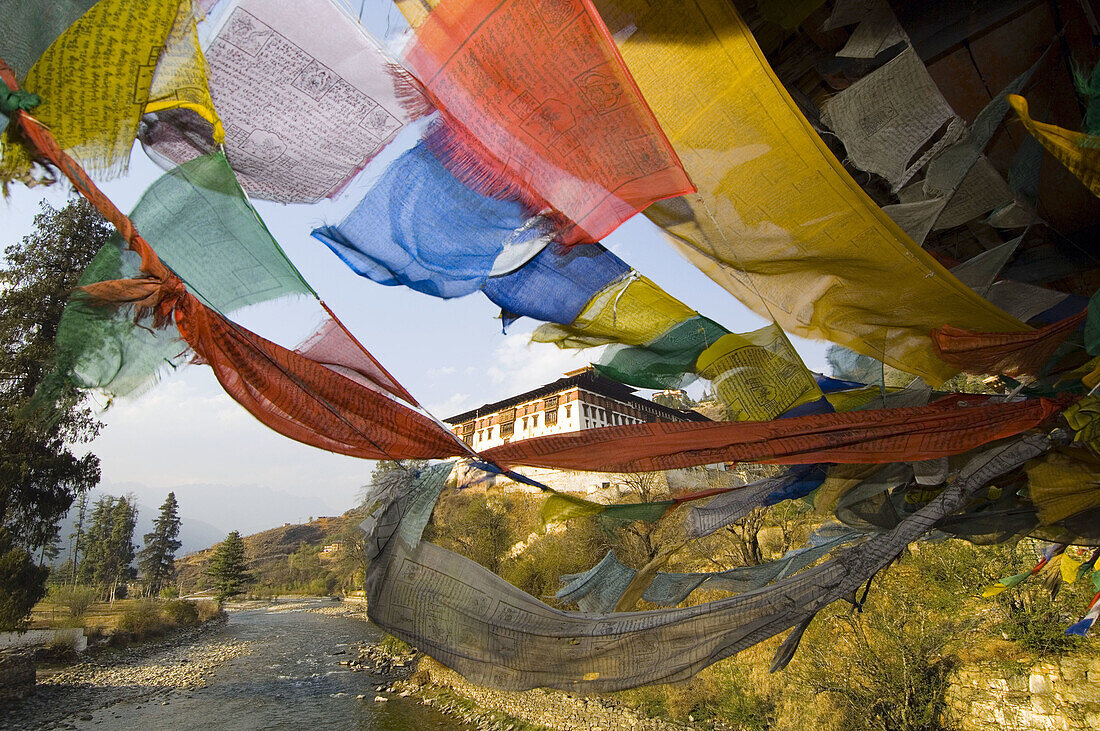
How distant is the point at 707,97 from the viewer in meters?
1.54

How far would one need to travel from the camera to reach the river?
43.3ft

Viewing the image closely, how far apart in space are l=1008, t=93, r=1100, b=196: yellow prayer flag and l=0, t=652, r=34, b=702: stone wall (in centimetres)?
2005

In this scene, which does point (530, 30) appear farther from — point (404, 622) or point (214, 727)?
point (214, 727)

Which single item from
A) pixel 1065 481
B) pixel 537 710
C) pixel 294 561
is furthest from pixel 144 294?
pixel 294 561

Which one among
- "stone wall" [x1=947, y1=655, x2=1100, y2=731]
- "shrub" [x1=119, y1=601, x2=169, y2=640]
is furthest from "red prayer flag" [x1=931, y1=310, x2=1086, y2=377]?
"shrub" [x1=119, y1=601, x2=169, y2=640]

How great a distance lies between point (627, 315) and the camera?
2.32 meters

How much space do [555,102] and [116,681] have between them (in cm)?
2148

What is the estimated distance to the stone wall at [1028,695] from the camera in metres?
6.89

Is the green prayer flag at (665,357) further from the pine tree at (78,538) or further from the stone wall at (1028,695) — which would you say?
the pine tree at (78,538)

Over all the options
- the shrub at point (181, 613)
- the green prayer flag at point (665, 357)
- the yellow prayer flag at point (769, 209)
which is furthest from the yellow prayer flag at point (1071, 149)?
the shrub at point (181, 613)

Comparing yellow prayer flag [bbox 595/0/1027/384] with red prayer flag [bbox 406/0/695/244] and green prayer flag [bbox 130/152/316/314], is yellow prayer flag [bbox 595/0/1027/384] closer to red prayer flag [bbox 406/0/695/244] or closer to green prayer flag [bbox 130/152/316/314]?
red prayer flag [bbox 406/0/695/244]

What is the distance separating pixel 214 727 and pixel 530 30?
16.9 m

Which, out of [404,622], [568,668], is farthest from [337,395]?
[568,668]

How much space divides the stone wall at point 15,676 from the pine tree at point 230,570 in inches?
991
